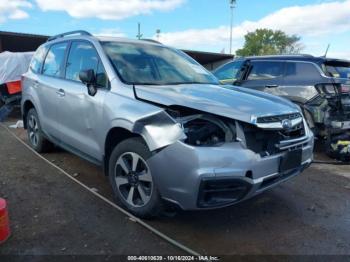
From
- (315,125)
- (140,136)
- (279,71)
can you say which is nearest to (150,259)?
(140,136)

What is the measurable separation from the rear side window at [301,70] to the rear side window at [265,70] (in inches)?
7.4

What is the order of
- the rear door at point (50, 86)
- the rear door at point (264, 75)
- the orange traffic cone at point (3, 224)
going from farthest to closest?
1. the rear door at point (264, 75)
2. the rear door at point (50, 86)
3. the orange traffic cone at point (3, 224)

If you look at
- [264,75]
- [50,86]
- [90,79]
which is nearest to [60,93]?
[50,86]

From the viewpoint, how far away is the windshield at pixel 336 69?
6574mm

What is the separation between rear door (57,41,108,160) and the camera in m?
4.07

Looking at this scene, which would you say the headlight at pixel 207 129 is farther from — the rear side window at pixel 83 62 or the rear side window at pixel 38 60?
the rear side window at pixel 38 60

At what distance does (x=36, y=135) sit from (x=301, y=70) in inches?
194

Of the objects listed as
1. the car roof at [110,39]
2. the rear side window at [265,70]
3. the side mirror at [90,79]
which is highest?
the car roof at [110,39]

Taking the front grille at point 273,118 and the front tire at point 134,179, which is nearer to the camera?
the front grille at point 273,118

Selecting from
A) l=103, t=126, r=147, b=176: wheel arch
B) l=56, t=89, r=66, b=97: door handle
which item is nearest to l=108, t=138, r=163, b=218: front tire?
l=103, t=126, r=147, b=176: wheel arch

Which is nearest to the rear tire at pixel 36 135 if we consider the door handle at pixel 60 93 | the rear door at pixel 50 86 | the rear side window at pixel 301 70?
the rear door at pixel 50 86

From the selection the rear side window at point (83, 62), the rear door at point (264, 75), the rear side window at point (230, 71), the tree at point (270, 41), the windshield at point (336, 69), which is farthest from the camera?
the tree at point (270, 41)

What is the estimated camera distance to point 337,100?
6.39 meters

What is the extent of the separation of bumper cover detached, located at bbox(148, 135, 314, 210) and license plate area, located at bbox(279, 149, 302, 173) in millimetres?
174
